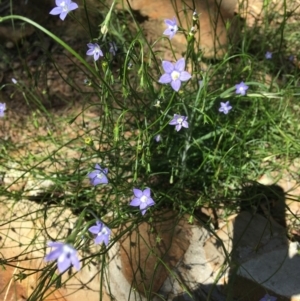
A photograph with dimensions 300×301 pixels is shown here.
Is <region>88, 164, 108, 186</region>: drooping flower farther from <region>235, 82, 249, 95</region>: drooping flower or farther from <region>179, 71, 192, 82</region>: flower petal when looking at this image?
<region>235, 82, 249, 95</region>: drooping flower

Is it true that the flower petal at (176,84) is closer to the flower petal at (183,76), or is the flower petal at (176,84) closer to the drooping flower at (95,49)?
the flower petal at (183,76)

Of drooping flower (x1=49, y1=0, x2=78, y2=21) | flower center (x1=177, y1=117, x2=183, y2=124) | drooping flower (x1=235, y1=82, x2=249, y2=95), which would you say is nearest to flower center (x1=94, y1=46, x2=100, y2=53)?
drooping flower (x1=49, y1=0, x2=78, y2=21)

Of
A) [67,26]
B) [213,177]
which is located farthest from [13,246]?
[67,26]

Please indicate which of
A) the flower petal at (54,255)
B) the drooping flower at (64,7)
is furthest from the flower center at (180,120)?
the flower petal at (54,255)

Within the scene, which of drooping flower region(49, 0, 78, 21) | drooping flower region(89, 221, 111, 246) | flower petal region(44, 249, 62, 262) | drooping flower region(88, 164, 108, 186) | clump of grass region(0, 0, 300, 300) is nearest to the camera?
flower petal region(44, 249, 62, 262)

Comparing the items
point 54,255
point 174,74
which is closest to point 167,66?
point 174,74

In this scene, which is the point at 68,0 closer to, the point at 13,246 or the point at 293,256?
the point at 13,246

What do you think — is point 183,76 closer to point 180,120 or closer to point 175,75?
point 175,75
